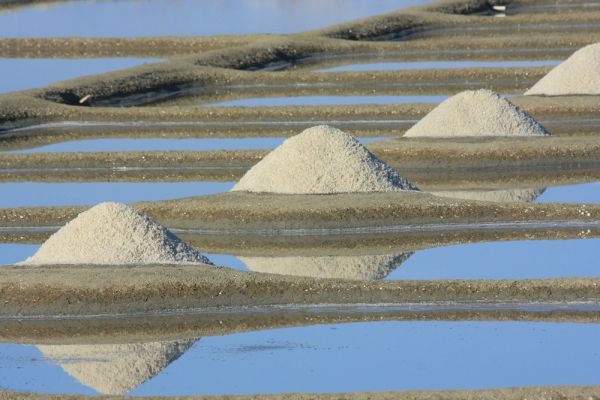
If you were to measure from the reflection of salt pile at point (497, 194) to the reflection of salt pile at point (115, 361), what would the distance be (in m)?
4.32

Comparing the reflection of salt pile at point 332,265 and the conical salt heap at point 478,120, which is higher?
the conical salt heap at point 478,120

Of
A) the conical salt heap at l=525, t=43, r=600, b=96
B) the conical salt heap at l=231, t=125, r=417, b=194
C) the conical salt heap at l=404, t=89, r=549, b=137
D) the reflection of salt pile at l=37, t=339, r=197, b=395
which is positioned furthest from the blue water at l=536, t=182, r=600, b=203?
the conical salt heap at l=525, t=43, r=600, b=96

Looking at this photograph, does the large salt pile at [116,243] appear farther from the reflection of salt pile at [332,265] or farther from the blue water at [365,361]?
the blue water at [365,361]

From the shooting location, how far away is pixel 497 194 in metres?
11.4

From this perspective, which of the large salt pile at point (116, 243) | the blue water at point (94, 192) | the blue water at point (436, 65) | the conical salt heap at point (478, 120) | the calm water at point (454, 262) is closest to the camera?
the calm water at point (454, 262)

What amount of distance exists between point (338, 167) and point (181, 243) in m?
2.55

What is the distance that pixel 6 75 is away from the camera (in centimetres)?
2039

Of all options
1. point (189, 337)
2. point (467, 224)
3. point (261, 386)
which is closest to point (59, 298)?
point (189, 337)

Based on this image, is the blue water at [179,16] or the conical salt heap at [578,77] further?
the blue water at [179,16]

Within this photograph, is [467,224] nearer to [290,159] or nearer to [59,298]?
[290,159]

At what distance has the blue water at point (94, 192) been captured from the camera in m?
11.5

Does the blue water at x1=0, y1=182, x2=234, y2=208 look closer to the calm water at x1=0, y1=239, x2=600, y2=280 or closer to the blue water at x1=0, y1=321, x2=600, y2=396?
the calm water at x1=0, y1=239, x2=600, y2=280

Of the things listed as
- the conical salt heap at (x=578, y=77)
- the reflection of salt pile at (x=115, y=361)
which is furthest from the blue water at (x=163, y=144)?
the reflection of salt pile at (x=115, y=361)

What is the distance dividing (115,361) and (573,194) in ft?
17.3
